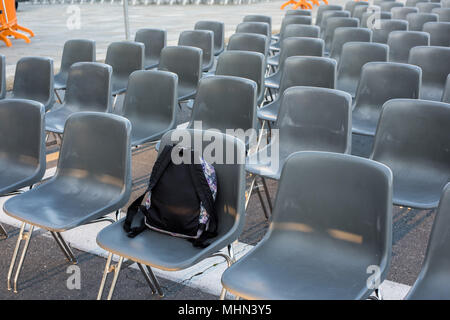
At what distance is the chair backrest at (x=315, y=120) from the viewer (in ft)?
11.5

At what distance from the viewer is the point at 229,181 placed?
8.89 ft

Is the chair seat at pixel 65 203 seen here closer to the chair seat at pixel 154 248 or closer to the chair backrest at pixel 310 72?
the chair seat at pixel 154 248


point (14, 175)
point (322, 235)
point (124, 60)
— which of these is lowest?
point (14, 175)

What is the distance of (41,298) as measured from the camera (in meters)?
2.94

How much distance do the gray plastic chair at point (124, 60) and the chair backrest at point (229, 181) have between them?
3.18m

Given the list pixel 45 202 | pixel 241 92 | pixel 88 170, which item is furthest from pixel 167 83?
pixel 45 202

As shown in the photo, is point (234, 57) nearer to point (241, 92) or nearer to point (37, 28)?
point (241, 92)

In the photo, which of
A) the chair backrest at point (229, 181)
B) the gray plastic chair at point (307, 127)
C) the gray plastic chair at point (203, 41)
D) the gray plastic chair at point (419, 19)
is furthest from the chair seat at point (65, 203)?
the gray plastic chair at point (419, 19)

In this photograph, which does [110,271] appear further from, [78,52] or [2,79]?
[78,52]

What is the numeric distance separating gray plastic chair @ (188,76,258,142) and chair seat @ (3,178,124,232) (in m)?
1.16

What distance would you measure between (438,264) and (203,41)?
194 inches

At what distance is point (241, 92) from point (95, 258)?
1.59 m

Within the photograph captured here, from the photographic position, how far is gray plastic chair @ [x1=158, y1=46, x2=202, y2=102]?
17.5 ft

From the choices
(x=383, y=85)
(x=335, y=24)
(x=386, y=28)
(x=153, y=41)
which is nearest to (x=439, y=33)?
(x=386, y=28)
